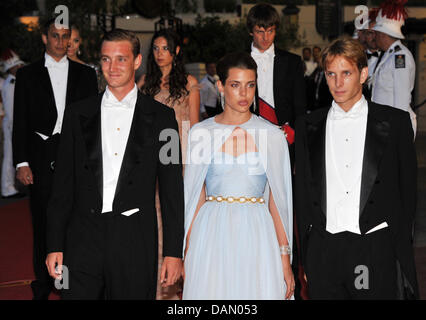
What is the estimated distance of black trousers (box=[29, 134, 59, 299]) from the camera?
571 centimetres

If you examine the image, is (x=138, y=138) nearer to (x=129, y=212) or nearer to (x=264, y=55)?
(x=129, y=212)

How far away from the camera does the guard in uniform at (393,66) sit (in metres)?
6.57

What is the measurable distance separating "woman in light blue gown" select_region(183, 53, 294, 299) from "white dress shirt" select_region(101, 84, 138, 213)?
20.5 inches

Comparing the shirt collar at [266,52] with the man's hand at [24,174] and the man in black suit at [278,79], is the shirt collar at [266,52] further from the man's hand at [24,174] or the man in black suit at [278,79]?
the man's hand at [24,174]

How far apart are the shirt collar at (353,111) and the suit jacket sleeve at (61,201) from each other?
4.81ft

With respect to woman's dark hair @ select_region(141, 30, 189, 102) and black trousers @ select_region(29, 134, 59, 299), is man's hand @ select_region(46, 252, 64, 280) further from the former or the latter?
woman's dark hair @ select_region(141, 30, 189, 102)

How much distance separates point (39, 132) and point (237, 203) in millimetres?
2298

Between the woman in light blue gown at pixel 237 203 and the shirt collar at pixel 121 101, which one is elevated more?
the shirt collar at pixel 121 101

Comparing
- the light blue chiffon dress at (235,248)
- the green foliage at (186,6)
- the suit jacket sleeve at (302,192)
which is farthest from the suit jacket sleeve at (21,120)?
the green foliage at (186,6)

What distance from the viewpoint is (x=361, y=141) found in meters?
3.79

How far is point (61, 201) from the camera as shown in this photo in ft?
12.1

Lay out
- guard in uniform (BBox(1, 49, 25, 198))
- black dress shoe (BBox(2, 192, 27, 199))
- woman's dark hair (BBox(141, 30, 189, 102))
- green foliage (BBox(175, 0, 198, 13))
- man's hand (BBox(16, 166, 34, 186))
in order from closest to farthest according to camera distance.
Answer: man's hand (BBox(16, 166, 34, 186))
woman's dark hair (BBox(141, 30, 189, 102))
guard in uniform (BBox(1, 49, 25, 198))
black dress shoe (BBox(2, 192, 27, 199))
green foliage (BBox(175, 0, 198, 13))

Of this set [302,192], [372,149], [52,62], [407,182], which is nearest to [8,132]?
[52,62]

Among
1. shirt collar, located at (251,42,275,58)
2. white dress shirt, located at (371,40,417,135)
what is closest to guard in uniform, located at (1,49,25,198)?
shirt collar, located at (251,42,275,58)
